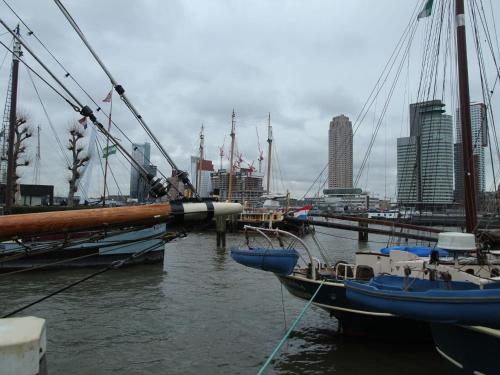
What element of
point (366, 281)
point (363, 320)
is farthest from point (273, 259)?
point (363, 320)

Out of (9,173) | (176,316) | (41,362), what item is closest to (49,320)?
(176,316)

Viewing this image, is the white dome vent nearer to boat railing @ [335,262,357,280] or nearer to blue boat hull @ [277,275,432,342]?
blue boat hull @ [277,275,432,342]

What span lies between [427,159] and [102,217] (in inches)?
728

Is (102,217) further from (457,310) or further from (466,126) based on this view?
(466,126)

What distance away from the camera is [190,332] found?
1166 cm

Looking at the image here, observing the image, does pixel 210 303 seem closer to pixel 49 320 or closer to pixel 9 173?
pixel 49 320

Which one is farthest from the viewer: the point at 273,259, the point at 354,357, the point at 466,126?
the point at 466,126

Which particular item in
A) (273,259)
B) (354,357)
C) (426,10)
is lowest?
(354,357)

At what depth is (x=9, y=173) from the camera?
25125 millimetres

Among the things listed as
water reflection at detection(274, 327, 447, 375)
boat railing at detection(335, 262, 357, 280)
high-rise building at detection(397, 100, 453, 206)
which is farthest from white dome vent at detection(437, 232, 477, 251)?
high-rise building at detection(397, 100, 453, 206)

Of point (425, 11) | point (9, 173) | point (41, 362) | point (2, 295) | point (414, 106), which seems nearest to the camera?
point (41, 362)

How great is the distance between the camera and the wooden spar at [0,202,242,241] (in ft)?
17.6

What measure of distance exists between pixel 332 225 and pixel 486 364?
834 cm

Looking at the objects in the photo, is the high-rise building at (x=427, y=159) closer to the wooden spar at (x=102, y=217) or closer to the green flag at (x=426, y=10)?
the green flag at (x=426, y=10)
